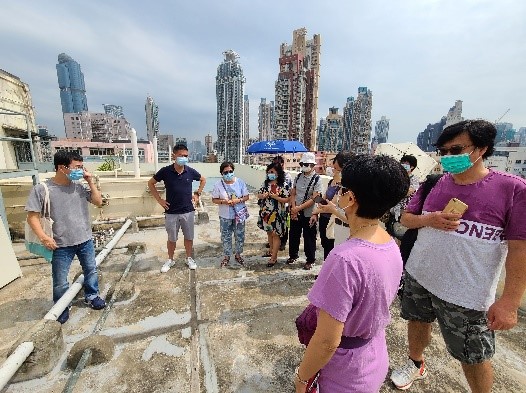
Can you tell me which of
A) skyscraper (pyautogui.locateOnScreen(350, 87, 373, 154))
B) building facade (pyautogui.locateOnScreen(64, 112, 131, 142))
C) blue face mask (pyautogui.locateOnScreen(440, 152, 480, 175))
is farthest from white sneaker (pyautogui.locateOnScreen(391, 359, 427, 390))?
building facade (pyautogui.locateOnScreen(64, 112, 131, 142))

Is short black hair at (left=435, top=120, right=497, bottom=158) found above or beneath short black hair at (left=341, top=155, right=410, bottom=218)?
above

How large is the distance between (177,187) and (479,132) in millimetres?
3744

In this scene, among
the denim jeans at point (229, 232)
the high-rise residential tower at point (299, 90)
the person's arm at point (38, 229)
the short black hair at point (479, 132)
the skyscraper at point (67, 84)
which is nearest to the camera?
the short black hair at point (479, 132)

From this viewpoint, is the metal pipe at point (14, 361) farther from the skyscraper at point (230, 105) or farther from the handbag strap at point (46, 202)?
the skyscraper at point (230, 105)

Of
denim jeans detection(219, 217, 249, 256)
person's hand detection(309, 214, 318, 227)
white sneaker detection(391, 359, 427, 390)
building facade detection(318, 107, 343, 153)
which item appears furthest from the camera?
building facade detection(318, 107, 343, 153)

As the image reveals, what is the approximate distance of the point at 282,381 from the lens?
2201 millimetres

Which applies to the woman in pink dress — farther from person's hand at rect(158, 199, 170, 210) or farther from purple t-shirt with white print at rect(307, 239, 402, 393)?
person's hand at rect(158, 199, 170, 210)

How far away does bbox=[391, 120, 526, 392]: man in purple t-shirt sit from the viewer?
150 cm

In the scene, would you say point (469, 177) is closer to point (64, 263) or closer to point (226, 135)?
point (64, 263)

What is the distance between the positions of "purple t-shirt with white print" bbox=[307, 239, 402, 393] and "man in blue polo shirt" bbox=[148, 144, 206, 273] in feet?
11.3

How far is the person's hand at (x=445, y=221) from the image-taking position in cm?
162

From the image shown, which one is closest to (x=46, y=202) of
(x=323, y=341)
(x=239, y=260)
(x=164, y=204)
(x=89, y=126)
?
(x=164, y=204)

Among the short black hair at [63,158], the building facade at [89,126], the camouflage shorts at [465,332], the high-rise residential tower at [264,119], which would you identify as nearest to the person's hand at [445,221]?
the camouflage shorts at [465,332]

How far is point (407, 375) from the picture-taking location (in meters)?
2.16
